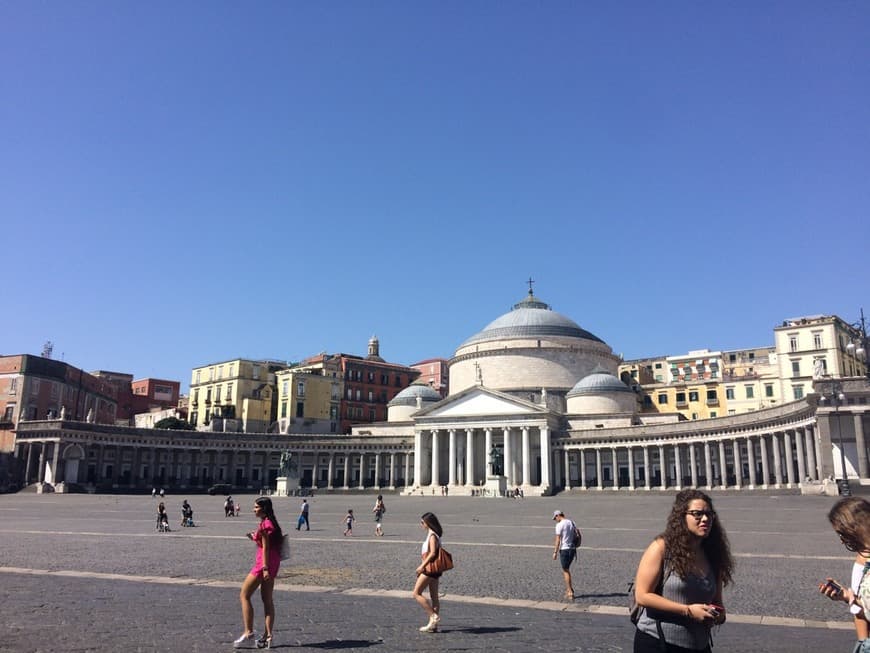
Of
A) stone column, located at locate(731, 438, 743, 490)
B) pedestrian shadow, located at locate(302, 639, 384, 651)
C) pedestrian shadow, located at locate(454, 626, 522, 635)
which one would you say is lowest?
pedestrian shadow, located at locate(454, 626, 522, 635)

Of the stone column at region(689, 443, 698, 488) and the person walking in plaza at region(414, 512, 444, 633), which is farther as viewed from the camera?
the stone column at region(689, 443, 698, 488)

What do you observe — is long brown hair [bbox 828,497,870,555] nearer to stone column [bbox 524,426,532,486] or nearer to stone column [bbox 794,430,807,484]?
stone column [bbox 794,430,807,484]

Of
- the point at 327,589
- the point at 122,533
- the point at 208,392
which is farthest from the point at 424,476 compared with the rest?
the point at 327,589

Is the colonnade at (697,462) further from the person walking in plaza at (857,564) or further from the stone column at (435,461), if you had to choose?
the person walking in plaza at (857,564)

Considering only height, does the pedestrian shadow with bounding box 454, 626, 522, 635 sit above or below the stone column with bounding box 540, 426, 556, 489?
below

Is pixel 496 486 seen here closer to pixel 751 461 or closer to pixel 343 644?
pixel 751 461

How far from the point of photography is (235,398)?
3875 inches

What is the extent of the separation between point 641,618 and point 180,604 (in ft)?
29.1

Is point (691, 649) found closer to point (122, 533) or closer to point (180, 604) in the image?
point (180, 604)

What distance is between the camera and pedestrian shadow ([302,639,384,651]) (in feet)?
30.1

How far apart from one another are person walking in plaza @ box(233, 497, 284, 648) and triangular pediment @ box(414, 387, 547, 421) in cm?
7259

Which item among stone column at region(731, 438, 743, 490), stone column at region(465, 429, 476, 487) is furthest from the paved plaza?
stone column at region(465, 429, 476, 487)

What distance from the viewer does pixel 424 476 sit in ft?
283

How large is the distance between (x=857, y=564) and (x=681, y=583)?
1.47 metres
